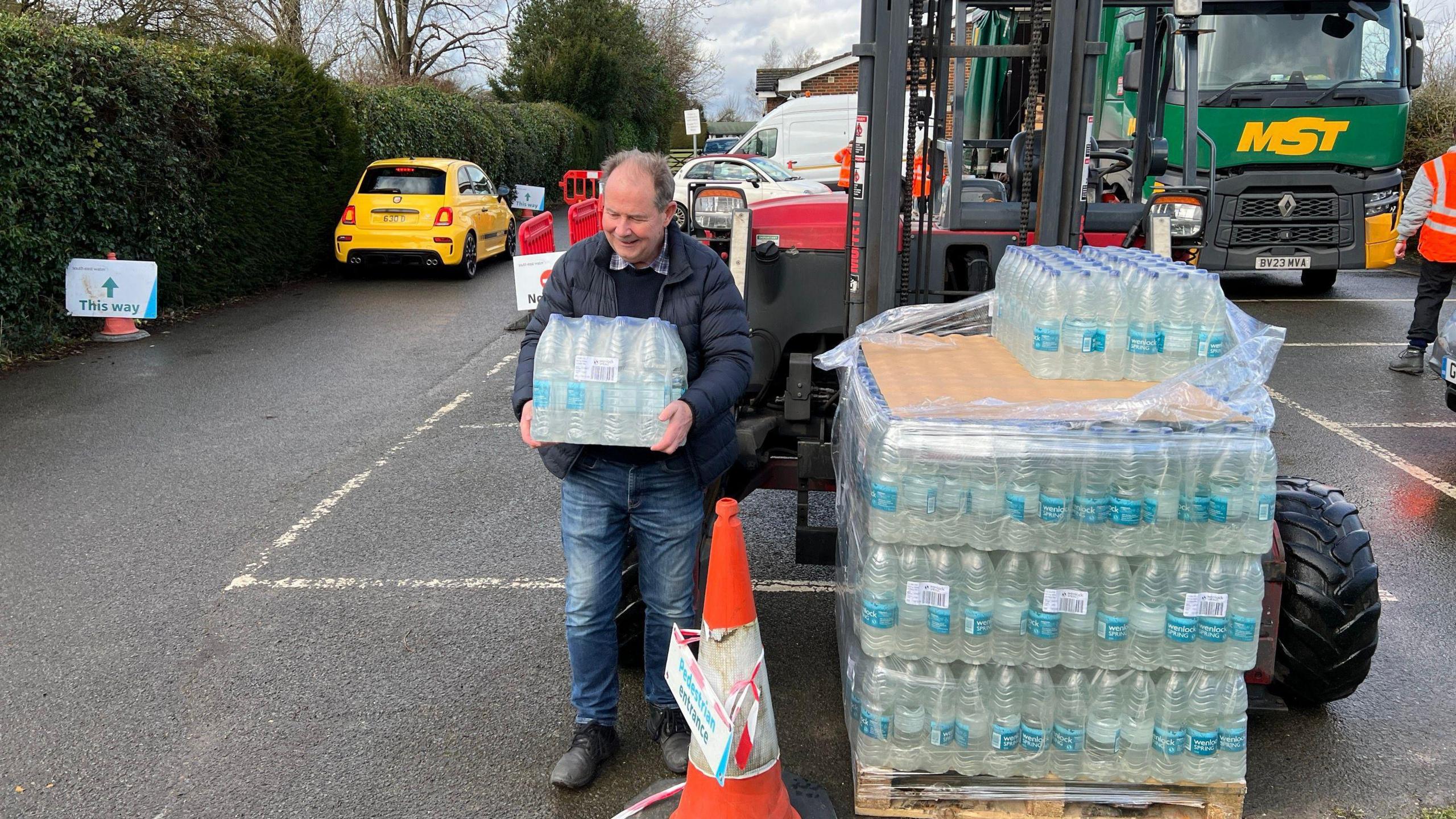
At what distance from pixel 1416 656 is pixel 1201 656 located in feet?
6.75

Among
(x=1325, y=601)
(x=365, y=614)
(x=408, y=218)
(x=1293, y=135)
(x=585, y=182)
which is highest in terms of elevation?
(x=1293, y=135)

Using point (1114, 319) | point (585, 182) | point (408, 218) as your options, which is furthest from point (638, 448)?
point (585, 182)

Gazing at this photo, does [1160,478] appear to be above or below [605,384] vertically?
below

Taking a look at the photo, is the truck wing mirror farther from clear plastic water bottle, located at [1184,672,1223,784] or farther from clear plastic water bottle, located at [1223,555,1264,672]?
clear plastic water bottle, located at [1184,672,1223,784]

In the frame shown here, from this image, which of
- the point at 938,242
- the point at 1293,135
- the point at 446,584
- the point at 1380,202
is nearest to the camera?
the point at 938,242

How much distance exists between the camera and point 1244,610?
2.95 metres

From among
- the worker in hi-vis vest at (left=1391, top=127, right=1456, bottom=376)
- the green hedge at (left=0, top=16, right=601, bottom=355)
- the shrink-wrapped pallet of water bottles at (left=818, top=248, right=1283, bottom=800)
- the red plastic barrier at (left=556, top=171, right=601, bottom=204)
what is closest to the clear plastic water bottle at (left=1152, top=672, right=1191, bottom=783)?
the shrink-wrapped pallet of water bottles at (left=818, top=248, right=1283, bottom=800)

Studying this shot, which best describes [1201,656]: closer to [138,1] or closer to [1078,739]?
[1078,739]

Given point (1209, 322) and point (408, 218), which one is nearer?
point (1209, 322)

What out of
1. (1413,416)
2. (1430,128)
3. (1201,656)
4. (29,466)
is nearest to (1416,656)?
(1201,656)

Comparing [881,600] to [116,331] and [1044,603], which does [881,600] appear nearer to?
[1044,603]

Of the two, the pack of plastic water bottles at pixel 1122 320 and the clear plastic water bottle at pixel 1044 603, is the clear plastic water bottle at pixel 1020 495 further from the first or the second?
the pack of plastic water bottles at pixel 1122 320

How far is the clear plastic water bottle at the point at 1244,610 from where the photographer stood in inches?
115

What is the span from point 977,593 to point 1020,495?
0.32 metres
